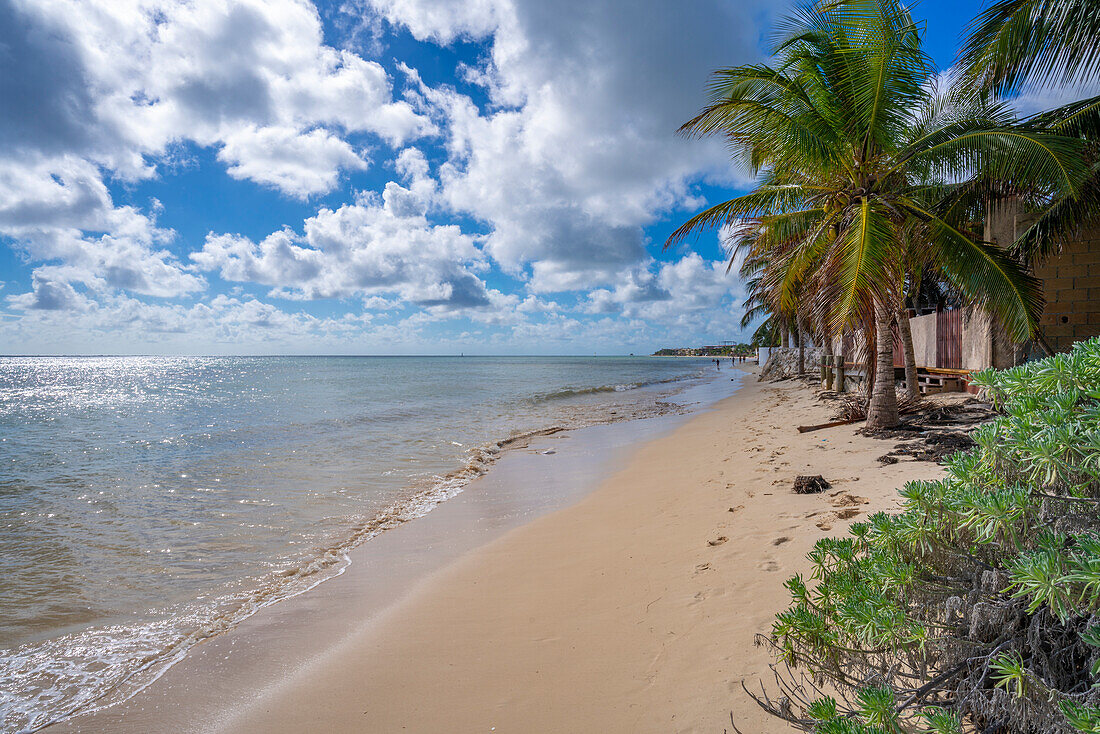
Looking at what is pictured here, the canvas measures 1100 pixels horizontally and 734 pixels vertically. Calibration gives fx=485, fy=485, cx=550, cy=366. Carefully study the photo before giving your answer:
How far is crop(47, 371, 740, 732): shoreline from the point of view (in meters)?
3.43

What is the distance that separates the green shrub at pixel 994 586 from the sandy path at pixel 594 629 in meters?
1.19

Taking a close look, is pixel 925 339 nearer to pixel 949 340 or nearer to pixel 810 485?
pixel 949 340

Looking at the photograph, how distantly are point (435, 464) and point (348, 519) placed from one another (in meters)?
3.80

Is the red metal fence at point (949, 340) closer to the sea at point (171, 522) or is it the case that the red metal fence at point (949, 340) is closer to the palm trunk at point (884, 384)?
the palm trunk at point (884, 384)

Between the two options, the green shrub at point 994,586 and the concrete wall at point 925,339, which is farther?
the concrete wall at point 925,339

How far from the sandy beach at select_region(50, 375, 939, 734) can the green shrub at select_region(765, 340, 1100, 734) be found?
1.17 m

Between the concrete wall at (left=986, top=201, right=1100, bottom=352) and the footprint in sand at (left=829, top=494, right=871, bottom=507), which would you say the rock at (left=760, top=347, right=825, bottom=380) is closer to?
the concrete wall at (left=986, top=201, right=1100, bottom=352)

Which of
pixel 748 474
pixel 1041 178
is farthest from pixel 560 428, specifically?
pixel 1041 178

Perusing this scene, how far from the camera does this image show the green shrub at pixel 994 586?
4.06 feet

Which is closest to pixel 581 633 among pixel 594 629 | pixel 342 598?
pixel 594 629

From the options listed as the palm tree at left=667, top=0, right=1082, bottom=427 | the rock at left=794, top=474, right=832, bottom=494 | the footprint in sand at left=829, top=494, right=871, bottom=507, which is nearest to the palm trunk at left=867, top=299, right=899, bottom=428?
the palm tree at left=667, top=0, right=1082, bottom=427

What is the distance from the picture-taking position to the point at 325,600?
492 centimetres

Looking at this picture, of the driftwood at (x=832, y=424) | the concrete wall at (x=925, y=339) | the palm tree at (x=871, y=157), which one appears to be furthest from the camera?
the concrete wall at (x=925, y=339)

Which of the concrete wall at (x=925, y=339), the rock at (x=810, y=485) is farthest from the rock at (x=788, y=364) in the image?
the rock at (x=810, y=485)
